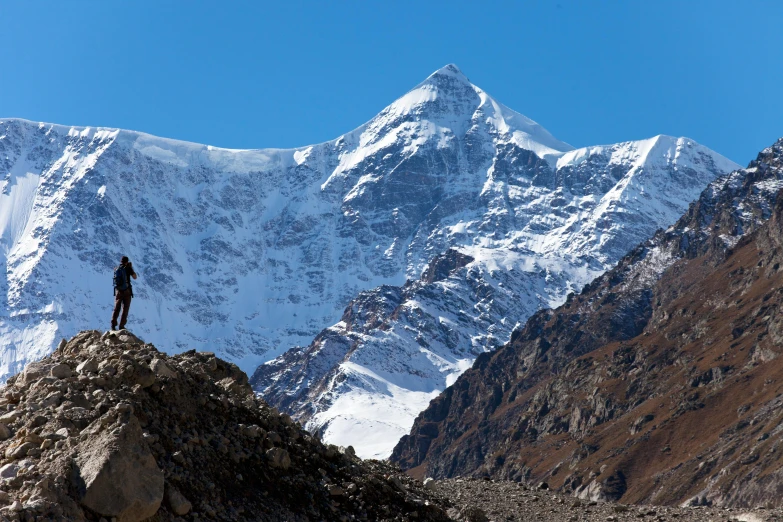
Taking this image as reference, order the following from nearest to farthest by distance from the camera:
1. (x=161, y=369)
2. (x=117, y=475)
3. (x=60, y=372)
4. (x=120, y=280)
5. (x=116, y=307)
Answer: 1. (x=117, y=475)
2. (x=161, y=369)
3. (x=60, y=372)
4. (x=120, y=280)
5. (x=116, y=307)

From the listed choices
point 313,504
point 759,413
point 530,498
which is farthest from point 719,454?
point 313,504

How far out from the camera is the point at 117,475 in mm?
19578

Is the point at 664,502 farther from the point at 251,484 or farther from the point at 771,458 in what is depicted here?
the point at 251,484

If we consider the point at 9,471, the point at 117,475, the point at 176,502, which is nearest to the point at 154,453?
the point at 176,502

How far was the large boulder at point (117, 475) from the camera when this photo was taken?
1936 cm

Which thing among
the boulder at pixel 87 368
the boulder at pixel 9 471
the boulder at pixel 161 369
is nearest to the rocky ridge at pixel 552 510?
the boulder at pixel 161 369

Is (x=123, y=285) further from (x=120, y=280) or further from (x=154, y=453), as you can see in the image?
(x=154, y=453)

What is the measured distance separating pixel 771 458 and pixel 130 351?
151 metres

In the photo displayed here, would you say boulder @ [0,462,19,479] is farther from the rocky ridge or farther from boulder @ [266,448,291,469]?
the rocky ridge

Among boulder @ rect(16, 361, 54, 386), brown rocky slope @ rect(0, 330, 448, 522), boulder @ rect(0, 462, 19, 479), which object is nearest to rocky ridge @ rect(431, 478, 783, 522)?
brown rocky slope @ rect(0, 330, 448, 522)

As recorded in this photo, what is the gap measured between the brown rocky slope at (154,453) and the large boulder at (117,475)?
2 centimetres

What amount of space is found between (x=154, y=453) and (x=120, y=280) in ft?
31.0

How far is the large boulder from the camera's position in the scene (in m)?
19.4

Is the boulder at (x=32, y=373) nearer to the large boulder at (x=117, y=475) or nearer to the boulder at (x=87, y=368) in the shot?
the boulder at (x=87, y=368)
